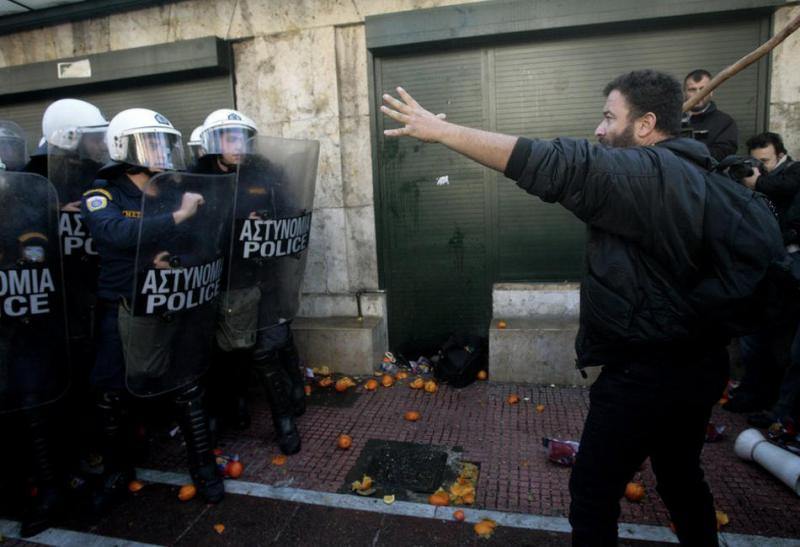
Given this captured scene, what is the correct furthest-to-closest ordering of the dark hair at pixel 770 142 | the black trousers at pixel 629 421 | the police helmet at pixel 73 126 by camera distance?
the police helmet at pixel 73 126, the dark hair at pixel 770 142, the black trousers at pixel 629 421

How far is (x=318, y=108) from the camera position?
222 inches

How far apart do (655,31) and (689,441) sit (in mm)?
4245

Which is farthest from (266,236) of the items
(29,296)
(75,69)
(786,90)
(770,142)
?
(786,90)

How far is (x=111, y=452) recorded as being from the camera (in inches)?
134

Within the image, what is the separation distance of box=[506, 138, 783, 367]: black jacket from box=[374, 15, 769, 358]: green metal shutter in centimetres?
341

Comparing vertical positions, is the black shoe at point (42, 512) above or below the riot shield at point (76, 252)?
below

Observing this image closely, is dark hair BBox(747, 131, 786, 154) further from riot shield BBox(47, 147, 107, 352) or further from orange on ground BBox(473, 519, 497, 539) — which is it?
riot shield BBox(47, 147, 107, 352)

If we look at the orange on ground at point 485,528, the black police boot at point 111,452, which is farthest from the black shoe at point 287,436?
the orange on ground at point 485,528

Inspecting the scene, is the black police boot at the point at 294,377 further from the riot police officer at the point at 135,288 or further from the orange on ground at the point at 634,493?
the orange on ground at the point at 634,493

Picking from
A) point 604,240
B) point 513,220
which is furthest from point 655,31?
point 604,240

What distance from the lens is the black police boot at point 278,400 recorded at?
3918 millimetres

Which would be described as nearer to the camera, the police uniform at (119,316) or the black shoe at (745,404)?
the police uniform at (119,316)

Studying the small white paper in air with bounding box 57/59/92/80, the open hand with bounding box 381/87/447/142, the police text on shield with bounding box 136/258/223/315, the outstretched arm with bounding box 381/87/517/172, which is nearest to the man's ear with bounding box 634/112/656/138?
the outstretched arm with bounding box 381/87/517/172

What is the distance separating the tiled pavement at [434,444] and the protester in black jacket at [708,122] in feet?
7.45
